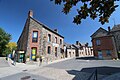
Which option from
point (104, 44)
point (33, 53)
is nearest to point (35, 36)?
point (33, 53)

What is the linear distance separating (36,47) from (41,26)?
3.86m

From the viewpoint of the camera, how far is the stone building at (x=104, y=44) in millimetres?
22750

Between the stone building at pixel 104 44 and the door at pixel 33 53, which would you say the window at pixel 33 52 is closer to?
the door at pixel 33 53

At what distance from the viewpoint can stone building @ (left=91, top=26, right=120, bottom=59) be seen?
22.8 meters

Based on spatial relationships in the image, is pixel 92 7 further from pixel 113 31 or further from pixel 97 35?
pixel 113 31

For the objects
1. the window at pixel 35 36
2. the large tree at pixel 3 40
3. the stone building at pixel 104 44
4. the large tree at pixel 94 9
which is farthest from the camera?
the large tree at pixel 3 40

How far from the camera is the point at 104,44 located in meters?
23.8

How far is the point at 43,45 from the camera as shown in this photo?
60.4ft

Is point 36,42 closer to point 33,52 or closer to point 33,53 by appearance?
point 33,52

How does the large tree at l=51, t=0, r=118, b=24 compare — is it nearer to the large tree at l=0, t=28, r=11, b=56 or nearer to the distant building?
the distant building

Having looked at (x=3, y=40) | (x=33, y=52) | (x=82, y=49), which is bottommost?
(x=33, y=52)

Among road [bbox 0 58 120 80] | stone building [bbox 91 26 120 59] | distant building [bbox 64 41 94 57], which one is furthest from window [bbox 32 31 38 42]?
distant building [bbox 64 41 94 57]

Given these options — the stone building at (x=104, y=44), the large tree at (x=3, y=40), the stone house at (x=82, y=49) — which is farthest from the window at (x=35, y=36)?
the stone house at (x=82, y=49)

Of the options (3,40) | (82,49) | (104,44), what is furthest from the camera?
(82,49)
